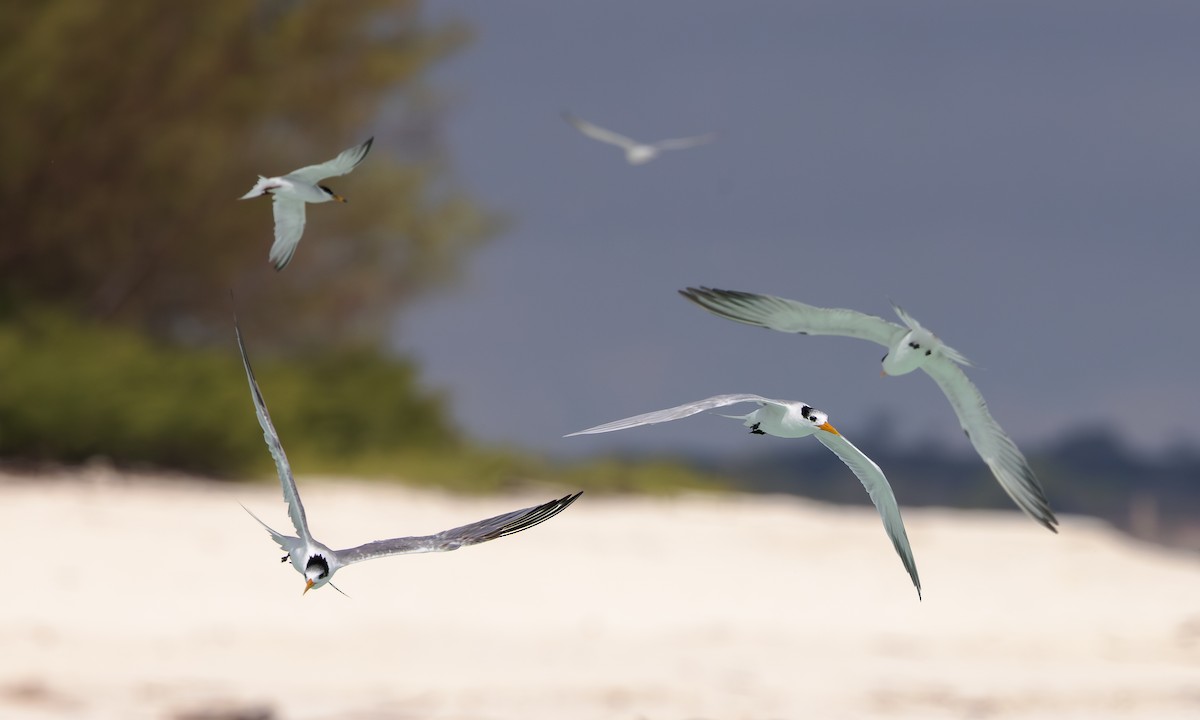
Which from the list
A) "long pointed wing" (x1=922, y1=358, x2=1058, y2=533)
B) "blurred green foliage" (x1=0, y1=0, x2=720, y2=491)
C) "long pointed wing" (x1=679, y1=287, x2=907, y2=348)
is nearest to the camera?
"long pointed wing" (x1=679, y1=287, x2=907, y2=348)

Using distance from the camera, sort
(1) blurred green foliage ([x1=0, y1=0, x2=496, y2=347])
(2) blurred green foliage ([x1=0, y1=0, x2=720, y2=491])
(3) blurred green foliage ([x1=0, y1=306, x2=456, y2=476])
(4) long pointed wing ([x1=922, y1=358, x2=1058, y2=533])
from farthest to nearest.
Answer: (1) blurred green foliage ([x1=0, y1=0, x2=496, y2=347]) → (2) blurred green foliage ([x1=0, y1=0, x2=720, y2=491]) → (3) blurred green foliage ([x1=0, y1=306, x2=456, y2=476]) → (4) long pointed wing ([x1=922, y1=358, x2=1058, y2=533])

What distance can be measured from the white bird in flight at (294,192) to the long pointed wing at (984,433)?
182 cm

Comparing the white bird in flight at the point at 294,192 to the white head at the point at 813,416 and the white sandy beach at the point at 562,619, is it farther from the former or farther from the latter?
the white sandy beach at the point at 562,619

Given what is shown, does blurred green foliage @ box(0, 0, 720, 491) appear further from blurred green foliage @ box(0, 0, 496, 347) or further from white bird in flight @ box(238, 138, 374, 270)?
white bird in flight @ box(238, 138, 374, 270)

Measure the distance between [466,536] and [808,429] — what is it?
0.96m

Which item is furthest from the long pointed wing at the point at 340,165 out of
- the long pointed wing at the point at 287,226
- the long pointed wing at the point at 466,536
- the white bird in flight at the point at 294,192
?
the long pointed wing at the point at 466,536

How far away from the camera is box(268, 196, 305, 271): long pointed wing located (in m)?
4.95

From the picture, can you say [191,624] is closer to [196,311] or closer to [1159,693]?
[1159,693]

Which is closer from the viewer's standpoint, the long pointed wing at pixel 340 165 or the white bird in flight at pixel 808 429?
the white bird in flight at pixel 808 429

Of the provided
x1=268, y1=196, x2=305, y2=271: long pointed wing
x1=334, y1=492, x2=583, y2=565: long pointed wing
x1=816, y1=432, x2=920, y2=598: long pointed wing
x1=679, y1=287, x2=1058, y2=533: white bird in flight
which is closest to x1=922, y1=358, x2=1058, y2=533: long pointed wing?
x1=679, y1=287, x2=1058, y2=533: white bird in flight

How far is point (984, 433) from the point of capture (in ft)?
15.3

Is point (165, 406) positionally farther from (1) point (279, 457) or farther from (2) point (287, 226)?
(1) point (279, 457)

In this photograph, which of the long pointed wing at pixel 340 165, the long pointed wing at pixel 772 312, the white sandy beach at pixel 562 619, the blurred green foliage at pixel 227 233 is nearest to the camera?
the long pointed wing at pixel 772 312

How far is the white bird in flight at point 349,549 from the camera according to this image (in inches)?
148
